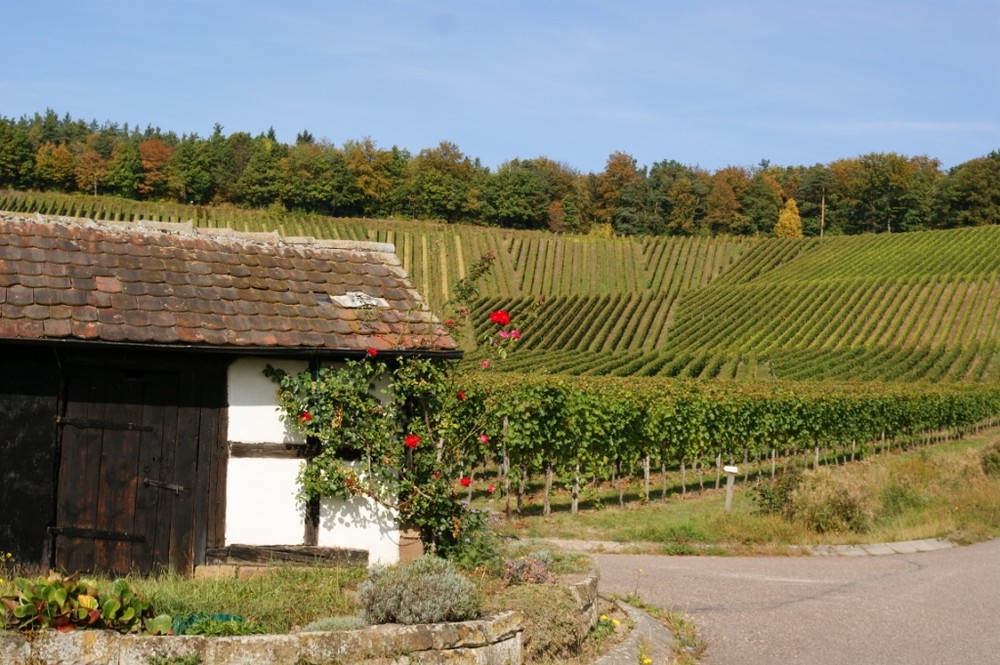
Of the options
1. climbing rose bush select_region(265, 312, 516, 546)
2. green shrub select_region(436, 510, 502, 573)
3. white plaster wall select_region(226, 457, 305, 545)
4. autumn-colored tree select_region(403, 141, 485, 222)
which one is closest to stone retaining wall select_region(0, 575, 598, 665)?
green shrub select_region(436, 510, 502, 573)

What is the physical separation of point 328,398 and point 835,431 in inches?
886

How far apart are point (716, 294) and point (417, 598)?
63604 millimetres

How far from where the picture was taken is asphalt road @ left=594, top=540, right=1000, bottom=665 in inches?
309

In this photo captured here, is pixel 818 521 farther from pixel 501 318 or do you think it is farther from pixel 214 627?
pixel 214 627

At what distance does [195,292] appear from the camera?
9.11 m

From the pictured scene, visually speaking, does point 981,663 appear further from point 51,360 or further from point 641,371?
point 641,371

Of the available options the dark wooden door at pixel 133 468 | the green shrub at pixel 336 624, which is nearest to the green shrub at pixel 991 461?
the dark wooden door at pixel 133 468

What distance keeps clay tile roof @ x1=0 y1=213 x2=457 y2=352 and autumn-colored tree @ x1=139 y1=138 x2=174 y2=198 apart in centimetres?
9768

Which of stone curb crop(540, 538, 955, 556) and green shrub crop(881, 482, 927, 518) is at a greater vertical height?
green shrub crop(881, 482, 927, 518)

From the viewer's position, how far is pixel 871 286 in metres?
63.9

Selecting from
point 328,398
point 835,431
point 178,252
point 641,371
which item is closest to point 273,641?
point 328,398

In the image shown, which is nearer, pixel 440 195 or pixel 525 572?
pixel 525 572

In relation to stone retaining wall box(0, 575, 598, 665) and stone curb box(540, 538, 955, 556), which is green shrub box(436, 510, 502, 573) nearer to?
stone retaining wall box(0, 575, 598, 665)

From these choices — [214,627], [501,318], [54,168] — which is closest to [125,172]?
[54,168]
